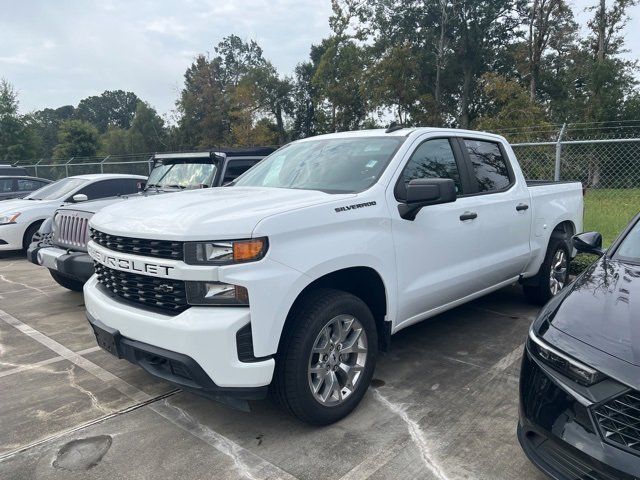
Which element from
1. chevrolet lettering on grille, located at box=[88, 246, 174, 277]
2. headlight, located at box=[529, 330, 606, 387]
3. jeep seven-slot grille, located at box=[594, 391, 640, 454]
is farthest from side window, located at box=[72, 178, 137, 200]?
jeep seven-slot grille, located at box=[594, 391, 640, 454]

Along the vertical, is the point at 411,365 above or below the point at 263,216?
below

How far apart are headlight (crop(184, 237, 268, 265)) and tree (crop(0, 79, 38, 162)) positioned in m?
33.1

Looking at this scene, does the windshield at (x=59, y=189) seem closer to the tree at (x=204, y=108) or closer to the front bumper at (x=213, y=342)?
the front bumper at (x=213, y=342)

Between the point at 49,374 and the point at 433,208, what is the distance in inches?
131

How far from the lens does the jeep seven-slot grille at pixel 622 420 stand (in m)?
2.00

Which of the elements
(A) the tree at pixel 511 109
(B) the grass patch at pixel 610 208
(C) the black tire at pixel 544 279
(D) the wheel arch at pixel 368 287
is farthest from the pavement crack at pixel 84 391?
(A) the tree at pixel 511 109

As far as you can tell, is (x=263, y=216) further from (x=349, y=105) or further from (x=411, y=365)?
(x=349, y=105)

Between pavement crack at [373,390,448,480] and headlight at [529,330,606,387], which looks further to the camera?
pavement crack at [373,390,448,480]

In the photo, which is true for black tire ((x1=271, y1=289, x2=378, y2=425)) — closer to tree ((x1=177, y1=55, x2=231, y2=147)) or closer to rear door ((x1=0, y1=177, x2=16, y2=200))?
rear door ((x1=0, y1=177, x2=16, y2=200))

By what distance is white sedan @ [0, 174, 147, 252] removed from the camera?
29.2 feet

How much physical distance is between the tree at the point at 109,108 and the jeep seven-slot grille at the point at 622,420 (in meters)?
110

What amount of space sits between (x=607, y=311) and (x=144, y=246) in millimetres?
2513

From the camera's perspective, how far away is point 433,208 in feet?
12.6

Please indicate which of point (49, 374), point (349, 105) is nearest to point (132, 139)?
point (349, 105)
